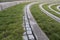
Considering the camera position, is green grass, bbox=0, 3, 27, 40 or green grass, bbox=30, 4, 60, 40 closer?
green grass, bbox=0, 3, 27, 40

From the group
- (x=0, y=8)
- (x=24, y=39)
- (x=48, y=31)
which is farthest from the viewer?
(x=0, y=8)

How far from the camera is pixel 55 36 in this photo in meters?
7.25

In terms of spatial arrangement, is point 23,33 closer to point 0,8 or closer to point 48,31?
point 48,31

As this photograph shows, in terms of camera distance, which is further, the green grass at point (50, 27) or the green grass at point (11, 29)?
the green grass at point (50, 27)

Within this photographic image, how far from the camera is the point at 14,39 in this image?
649cm

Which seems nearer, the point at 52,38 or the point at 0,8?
the point at 52,38

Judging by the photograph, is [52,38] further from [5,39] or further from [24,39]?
[5,39]

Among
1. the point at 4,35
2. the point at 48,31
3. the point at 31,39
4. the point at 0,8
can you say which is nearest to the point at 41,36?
the point at 31,39

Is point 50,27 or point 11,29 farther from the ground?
point 11,29

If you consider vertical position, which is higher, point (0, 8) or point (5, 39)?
point (5, 39)

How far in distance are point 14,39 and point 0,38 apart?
67cm

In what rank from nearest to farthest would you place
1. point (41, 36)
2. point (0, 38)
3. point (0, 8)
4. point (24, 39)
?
point (41, 36) → point (24, 39) → point (0, 38) → point (0, 8)

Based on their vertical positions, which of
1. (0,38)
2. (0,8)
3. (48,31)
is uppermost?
(0,38)

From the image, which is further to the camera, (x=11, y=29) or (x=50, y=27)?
(x=50, y=27)
